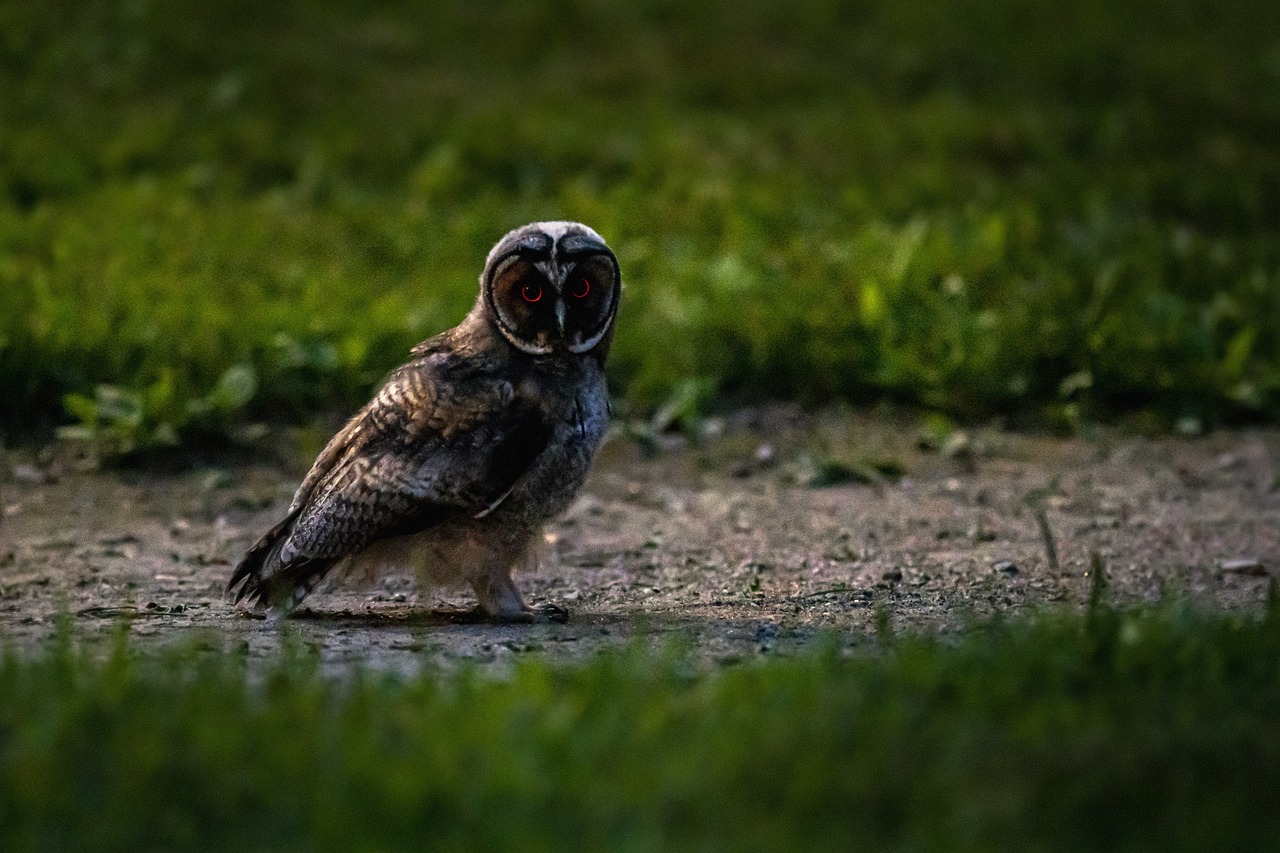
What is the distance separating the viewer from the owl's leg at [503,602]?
575 cm

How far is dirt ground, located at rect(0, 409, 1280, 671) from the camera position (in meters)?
5.49

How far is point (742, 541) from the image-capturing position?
6.97 m

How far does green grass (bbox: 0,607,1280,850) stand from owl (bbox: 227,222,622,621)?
4.24 ft

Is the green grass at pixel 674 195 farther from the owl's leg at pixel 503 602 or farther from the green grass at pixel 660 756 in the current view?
the green grass at pixel 660 756

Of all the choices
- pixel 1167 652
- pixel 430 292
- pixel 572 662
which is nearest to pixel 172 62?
pixel 430 292

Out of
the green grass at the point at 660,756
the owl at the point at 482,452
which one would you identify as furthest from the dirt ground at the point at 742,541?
the green grass at the point at 660,756

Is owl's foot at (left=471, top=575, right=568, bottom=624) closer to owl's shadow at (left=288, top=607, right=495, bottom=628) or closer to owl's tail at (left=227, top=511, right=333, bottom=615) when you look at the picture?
owl's shadow at (left=288, top=607, right=495, bottom=628)

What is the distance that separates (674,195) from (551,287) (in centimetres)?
539

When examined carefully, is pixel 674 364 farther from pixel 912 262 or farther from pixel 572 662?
pixel 572 662

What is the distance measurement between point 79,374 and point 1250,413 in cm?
530

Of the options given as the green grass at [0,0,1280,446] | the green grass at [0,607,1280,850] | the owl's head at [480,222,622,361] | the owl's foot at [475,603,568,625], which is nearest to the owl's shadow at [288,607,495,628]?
the owl's foot at [475,603,568,625]

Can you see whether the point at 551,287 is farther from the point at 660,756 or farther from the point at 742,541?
the point at 660,756

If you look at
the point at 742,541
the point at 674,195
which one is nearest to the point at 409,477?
the point at 742,541

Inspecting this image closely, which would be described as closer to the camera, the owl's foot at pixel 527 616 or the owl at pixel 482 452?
the owl at pixel 482 452
